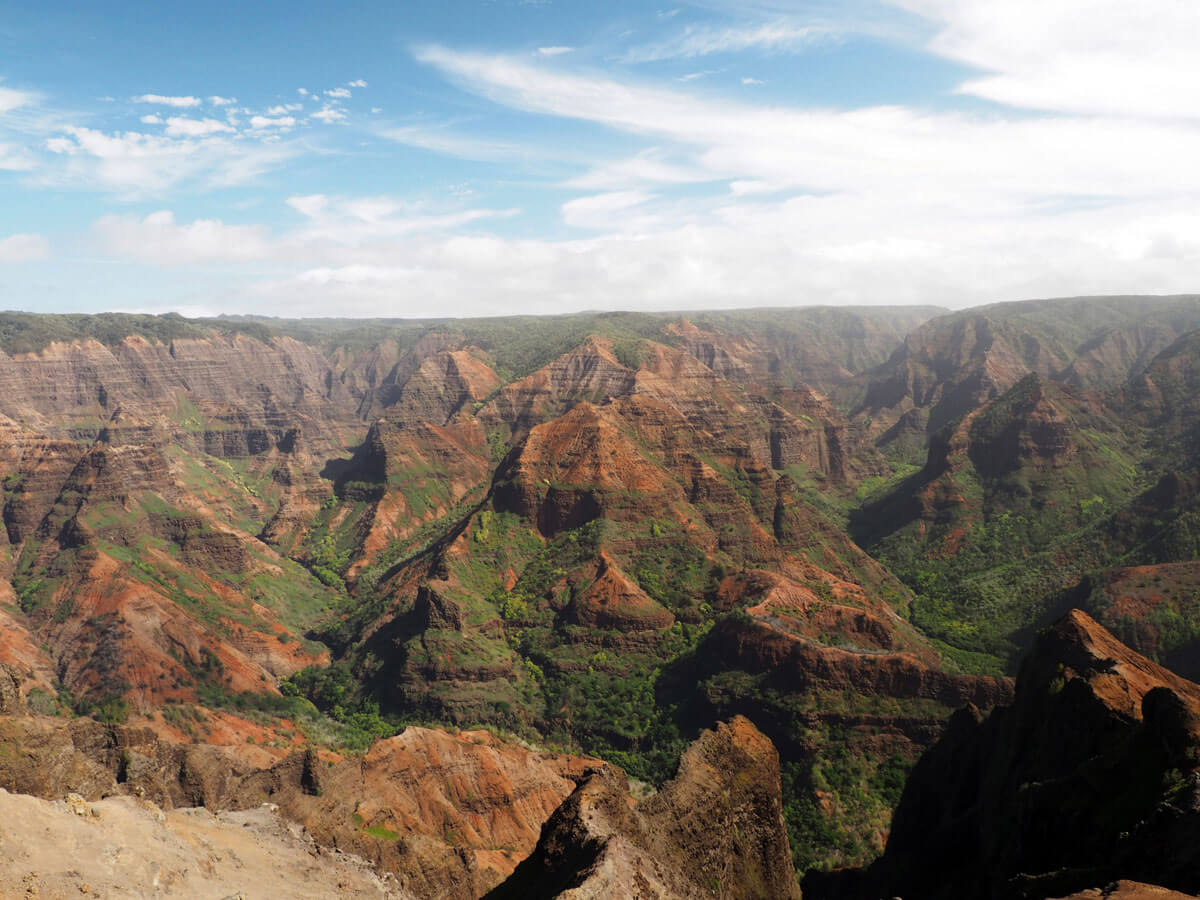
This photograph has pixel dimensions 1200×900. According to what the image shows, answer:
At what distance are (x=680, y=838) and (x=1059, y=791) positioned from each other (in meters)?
21.5

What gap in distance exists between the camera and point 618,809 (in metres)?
42.4

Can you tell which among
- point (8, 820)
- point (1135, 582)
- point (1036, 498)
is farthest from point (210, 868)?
point (1036, 498)

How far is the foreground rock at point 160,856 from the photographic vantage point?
31.1 metres

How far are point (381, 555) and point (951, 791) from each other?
439ft

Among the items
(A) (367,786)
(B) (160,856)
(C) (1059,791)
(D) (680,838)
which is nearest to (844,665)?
(C) (1059,791)

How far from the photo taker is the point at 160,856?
3781 centimetres

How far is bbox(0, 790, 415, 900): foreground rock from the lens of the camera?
1224 inches

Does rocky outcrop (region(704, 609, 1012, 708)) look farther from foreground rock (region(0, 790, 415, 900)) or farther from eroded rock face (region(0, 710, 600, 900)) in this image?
foreground rock (region(0, 790, 415, 900))

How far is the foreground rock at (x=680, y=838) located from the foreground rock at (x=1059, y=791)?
39.9ft

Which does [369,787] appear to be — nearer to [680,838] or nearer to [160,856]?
[160,856]

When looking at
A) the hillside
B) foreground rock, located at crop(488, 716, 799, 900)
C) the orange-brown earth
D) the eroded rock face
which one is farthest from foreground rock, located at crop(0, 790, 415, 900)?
foreground rock, located at crop(488, 716, 799, 900)

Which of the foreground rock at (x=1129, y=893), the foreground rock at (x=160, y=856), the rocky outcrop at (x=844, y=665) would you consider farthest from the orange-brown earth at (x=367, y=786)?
the foreground rock at (x=1129, y=893)

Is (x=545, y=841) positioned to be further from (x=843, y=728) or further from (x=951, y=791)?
(x=843, y=728)

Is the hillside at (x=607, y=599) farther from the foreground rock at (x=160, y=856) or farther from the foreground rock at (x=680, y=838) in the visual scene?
the foreground rock at (x=680, y=838)
